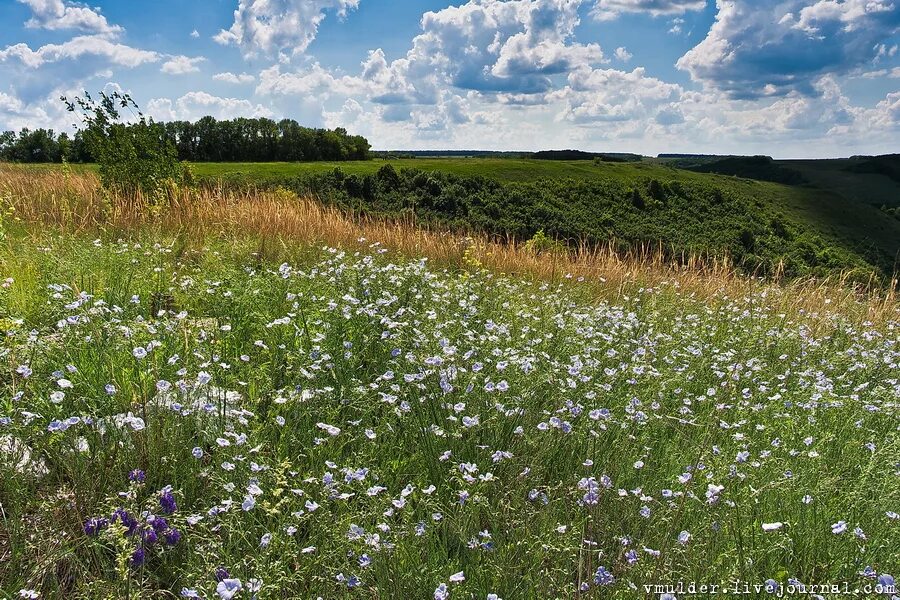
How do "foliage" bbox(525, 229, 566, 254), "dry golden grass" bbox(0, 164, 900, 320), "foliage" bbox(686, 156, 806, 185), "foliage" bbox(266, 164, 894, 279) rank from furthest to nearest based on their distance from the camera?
"foliage" bbox(686, 156, 806, 185), "foliage" bbox(266, 164, 894, 279), "foliage" bbox(525, 229, 566, 254), "dry golden grass" bbox(0, 164, 900, 320)

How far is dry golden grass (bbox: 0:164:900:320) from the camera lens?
27.6ft

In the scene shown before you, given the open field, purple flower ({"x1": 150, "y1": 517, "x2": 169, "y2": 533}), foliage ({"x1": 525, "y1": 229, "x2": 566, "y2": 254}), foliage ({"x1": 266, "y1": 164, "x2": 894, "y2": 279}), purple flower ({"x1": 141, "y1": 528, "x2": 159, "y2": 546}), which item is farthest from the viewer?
the open field

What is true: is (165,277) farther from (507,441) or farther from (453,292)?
(507,441)

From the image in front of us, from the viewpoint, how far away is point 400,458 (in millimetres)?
3016

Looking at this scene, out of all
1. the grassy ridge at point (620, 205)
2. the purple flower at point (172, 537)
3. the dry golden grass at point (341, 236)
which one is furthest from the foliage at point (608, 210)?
the purple flower at point (172, 537)

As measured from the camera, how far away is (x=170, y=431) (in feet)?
8.72

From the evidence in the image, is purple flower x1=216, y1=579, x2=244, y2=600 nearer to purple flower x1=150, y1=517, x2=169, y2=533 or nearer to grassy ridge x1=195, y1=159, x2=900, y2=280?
purple flower x1=150, y1=517, x2=169, y2=533

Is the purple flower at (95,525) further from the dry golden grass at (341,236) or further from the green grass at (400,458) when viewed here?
the dry golden grass at (341,236)

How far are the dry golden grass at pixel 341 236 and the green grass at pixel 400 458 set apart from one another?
3601 millimetres

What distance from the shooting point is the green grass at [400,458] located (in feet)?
7.02

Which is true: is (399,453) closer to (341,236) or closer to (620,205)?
(341,236)

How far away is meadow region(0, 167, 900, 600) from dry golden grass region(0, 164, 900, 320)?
118 inches

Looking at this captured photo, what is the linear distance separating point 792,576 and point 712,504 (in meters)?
0.42

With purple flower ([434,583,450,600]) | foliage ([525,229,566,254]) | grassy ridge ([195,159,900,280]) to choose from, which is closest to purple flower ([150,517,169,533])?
purple flower ([434,583,450,600])
